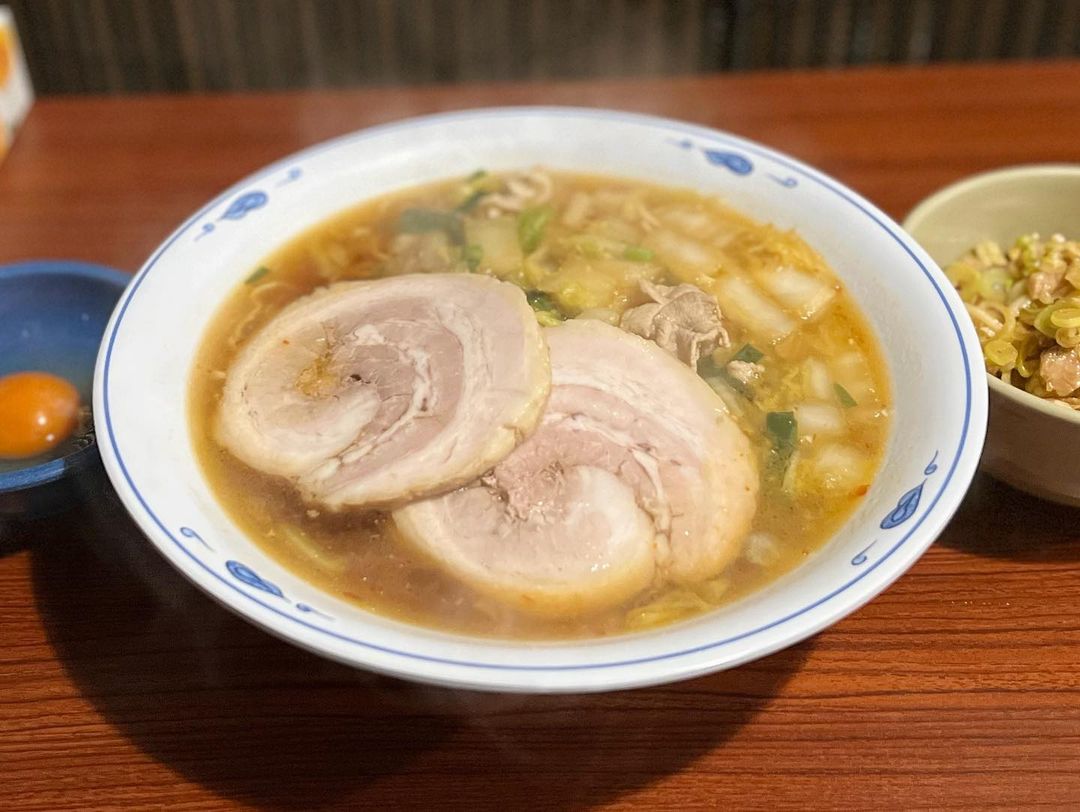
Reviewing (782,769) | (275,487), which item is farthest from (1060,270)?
(275,487)

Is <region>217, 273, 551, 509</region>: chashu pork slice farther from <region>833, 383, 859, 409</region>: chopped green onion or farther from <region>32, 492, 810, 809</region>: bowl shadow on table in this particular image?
<region>833, 383, 859, 409</region>: chopped green onion

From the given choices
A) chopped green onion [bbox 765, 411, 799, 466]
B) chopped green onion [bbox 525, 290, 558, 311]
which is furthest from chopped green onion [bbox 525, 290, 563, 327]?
chopped green onion [bbox 765, 411, 799, 466]

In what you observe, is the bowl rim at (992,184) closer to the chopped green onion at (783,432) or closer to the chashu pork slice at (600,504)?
the chopped green onion at (783,432)

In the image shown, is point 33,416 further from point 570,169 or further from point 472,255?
point 570,169

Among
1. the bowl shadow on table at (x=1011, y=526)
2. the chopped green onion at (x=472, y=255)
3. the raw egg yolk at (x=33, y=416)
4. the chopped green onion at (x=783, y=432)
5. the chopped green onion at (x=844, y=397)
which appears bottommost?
the bowl shadow on table at (x=1011, y=526)

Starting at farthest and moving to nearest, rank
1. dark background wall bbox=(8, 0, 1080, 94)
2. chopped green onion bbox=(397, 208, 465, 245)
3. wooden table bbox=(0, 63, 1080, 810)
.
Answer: dark background wall bbox=(8, 0, 1080, 94)
chopped green onion bbox=(397, 208, 465, 245)
wooden table bbox=(0, 63, 1080, 810)

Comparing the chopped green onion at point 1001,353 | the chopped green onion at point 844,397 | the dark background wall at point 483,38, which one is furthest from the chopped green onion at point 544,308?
the dark background wall at point 483,38

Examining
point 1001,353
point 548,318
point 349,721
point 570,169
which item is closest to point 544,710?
point 349,721
